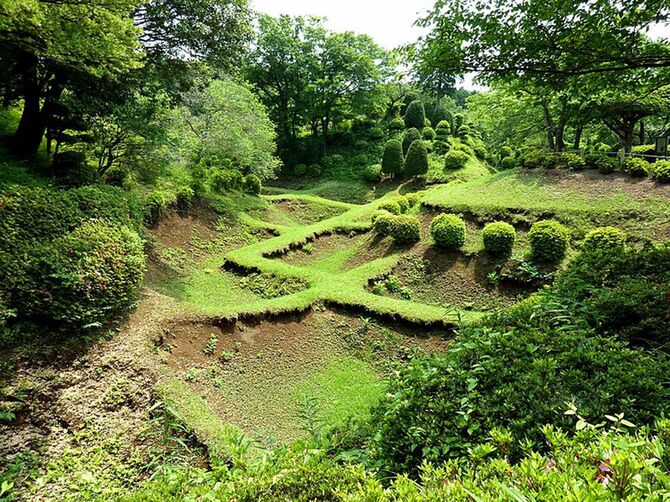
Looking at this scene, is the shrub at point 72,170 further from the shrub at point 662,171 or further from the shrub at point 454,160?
the shrub at point 454,160

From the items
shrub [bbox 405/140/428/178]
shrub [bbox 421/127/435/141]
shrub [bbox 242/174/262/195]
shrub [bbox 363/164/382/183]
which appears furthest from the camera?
shrub [bbox 421/127/435/141]

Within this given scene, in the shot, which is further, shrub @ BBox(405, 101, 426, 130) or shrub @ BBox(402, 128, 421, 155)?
shrub @ BBox(405, 101, 426, 130)

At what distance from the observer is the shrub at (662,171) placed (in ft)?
36.4

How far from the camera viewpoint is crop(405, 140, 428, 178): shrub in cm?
2184

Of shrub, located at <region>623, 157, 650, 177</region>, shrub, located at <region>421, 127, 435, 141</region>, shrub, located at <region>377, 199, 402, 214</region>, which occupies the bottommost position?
shrub, located at <region>377, 199, 402, 214</region>

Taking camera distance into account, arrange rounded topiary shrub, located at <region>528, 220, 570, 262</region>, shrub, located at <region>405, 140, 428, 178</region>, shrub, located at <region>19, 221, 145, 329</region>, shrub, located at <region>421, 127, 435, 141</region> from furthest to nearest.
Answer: shrub, located at <region>421, 127, 435, 141</region> → shrub, located at <region>405, 140, 428, 178</region> → rounded topiary shrub, located at <region>528, 220, 570, 262</region> → shrub, located at <region>19, 221, 145, 329</region>

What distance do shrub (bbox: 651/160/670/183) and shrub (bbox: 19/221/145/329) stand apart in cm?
1479

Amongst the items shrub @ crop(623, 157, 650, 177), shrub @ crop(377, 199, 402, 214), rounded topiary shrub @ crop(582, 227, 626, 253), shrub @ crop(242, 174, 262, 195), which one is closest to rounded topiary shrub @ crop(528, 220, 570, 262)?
rounded topiary shrub @ crop(582, 227, 626, 253)

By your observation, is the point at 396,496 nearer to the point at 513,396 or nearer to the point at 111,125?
the point at 513,396

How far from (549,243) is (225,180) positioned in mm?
12871

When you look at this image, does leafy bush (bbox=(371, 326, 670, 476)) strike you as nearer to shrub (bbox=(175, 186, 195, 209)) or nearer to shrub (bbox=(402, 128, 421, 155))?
shrub (bbox=(175, 186, 195, 209))

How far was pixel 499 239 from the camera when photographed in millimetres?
10078

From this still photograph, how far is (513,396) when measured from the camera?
2.28m

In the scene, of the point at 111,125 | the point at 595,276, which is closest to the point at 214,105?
the point at 111,125
